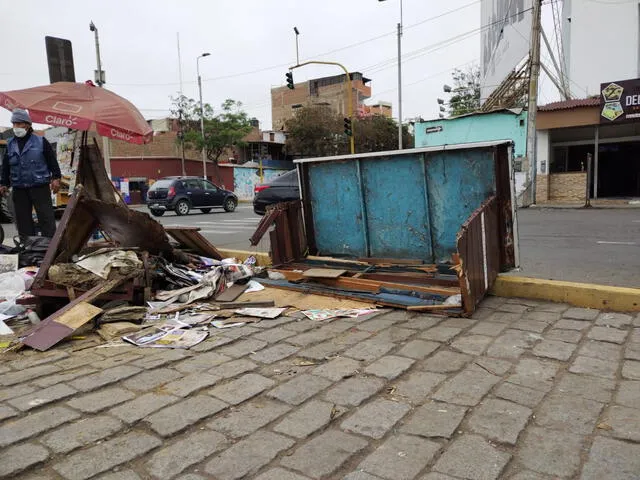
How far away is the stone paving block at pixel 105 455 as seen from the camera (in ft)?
6.52

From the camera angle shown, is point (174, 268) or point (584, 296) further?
point (174, 268)

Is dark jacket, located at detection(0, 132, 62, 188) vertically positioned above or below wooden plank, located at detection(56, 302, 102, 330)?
above

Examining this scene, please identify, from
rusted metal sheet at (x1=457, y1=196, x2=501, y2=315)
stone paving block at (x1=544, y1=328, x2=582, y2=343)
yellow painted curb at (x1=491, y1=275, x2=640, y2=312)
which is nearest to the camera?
stone paving block at (x1=544, y1=328, x2=582, y2=343)

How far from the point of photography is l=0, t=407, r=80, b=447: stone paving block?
225cm

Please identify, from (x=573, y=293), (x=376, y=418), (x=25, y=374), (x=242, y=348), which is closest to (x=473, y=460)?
(x=376, y=418)

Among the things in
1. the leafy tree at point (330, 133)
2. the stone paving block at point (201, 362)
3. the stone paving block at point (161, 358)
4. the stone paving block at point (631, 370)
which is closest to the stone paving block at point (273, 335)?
the stone paving block at point (201, 362)

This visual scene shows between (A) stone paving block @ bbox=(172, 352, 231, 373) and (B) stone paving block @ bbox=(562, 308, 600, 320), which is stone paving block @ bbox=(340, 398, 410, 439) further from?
(B) stone paving block @ bbox=(562, 308, 600, 320)

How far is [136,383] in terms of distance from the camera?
287 centimetres

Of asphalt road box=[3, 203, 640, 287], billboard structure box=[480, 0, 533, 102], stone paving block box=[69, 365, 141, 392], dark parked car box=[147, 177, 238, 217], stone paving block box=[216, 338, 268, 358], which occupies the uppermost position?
billboard structure box=[480, 0, 533, 102]

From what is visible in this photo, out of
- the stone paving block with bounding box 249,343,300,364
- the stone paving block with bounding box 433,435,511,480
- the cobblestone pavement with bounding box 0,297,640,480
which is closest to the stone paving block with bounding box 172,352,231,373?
the cobblestone pavement with bounding box 0,297,640,480

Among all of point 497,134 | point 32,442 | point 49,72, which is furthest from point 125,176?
point 32,442

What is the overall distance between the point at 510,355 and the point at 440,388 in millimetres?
777

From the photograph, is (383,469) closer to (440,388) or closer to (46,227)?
(440,388)

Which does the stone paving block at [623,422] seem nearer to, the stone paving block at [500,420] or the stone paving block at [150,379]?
the stone paving block at [500,420]
